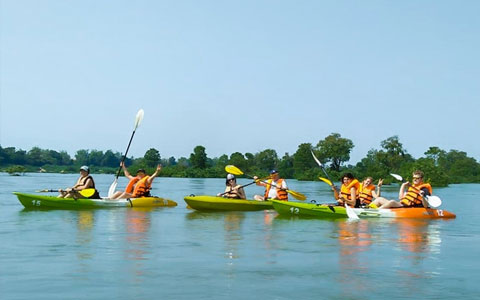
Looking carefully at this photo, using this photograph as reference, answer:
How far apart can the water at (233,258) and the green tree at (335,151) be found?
68.9 m

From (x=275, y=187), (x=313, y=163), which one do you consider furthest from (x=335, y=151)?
(x=275, y=187)

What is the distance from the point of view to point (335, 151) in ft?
273

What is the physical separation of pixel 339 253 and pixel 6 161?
96295mm

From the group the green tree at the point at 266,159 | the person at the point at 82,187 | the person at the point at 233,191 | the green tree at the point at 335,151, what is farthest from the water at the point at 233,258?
the green tree at the point at 266,159

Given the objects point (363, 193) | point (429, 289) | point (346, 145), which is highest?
point (346, 145)

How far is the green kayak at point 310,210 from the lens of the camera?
1473 centimetres

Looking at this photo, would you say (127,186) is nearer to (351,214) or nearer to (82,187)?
(82,187)

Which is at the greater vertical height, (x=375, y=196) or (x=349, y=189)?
(x=349, y=189)

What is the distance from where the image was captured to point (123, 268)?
807 cm

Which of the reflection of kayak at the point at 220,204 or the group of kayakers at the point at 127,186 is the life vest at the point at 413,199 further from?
the group of kayakers at the point at 127,186

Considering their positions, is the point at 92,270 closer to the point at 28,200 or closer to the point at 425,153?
the point at 28,200

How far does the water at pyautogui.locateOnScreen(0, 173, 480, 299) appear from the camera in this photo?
6953 millimetres

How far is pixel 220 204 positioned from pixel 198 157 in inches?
2767

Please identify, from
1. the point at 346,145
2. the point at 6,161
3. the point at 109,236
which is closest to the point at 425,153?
the point at 346,145
